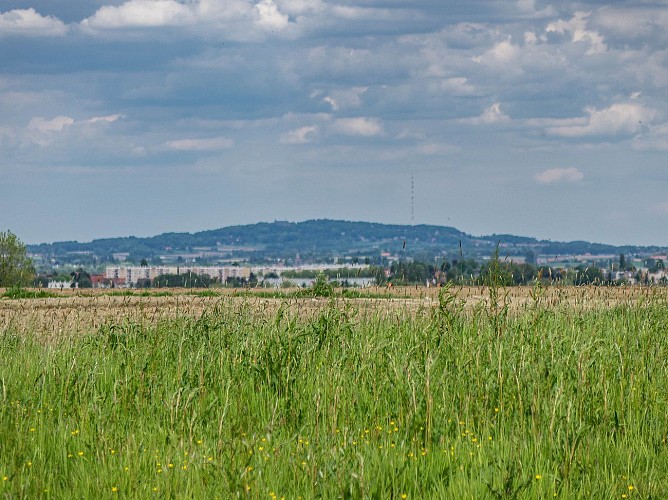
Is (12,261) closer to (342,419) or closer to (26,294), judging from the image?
(26,294)

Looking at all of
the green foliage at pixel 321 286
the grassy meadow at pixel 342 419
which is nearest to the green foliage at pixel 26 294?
the green foliage at pixel 321 286

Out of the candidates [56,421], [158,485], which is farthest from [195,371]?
[158,485]

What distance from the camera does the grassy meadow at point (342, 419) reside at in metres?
6.97

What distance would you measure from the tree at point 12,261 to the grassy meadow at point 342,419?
5593 centimetres

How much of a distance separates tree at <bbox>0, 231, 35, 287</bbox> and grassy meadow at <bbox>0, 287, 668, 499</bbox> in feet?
183

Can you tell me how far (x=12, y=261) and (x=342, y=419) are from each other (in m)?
63.6

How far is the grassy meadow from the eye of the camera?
6973 mm

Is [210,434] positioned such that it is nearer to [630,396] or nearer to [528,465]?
[528,465]

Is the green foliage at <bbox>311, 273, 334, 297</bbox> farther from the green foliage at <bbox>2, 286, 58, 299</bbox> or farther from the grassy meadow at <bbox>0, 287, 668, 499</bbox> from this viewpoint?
the grassy meadow at <bbox>0, 287, 668, 499</bbox>

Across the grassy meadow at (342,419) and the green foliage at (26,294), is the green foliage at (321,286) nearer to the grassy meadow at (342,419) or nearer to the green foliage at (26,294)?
the green foliage at (26,294)

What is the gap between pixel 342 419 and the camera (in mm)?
8719

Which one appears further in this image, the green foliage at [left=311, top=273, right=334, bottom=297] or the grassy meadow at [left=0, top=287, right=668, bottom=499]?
the green foliage at [left=311, top=273, right=334, bottom=297]

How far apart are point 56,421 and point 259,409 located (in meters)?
2.14

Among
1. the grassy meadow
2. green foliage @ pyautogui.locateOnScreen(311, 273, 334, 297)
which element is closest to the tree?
green foliage @ pyautogui.locateOnScreen(311, 273, 334, 297)
